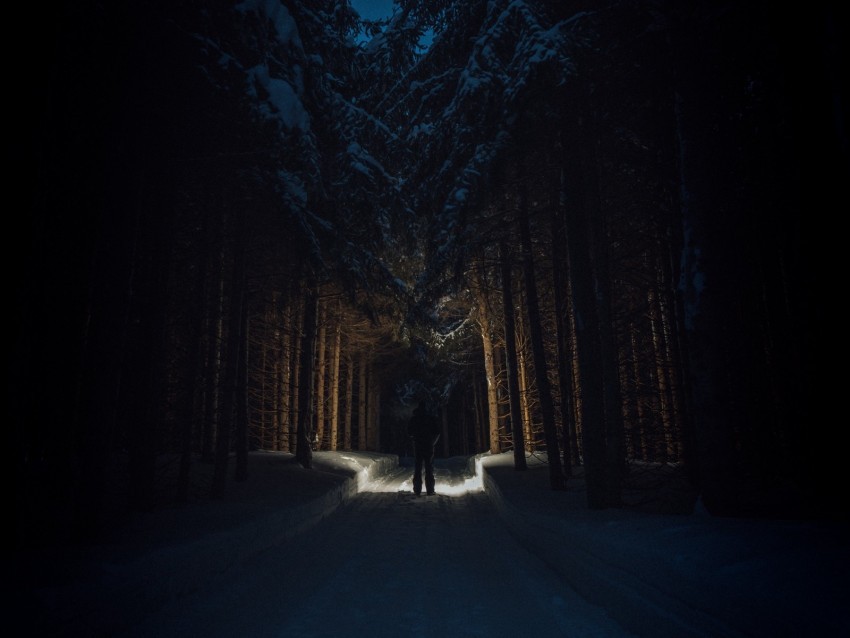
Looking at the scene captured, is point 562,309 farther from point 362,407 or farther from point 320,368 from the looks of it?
point 362,407

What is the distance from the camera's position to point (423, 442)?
12.7m

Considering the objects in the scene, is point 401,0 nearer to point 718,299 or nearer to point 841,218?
point 718,299

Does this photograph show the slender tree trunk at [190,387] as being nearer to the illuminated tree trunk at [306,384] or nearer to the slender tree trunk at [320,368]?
the illuminated tree trunk at [306,384]

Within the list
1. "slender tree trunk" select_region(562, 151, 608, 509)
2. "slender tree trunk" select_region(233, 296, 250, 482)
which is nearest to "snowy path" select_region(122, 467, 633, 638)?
"slender tree trunk" select_region(562, 151, 608, 509)

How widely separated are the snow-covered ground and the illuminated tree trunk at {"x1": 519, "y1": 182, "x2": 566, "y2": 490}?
283 centimetres

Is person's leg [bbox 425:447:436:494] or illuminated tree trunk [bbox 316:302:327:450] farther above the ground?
illuminated tree trunk [bbox 316:302:327:450]

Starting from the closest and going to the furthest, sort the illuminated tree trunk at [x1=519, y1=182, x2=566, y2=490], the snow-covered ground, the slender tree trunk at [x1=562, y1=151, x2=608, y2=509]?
the snow-covered ground → the slender tree trunk at [x1=562, y1=151, x2=608, y2=509] → the illuminated tree trunk at [x1=519, y1=182, x2=566, y2=490]

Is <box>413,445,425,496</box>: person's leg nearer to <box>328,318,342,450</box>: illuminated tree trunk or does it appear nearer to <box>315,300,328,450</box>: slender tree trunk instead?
<box>315,300,328,450</box>: slender tree trunk

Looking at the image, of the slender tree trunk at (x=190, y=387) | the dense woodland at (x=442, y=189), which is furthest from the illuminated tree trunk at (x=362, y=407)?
the slender tree trunk at (x=190, y=387)

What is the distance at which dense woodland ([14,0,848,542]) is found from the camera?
496cm

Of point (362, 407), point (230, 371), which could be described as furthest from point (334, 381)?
point (230, 371)

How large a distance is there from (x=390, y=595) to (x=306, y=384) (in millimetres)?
10815

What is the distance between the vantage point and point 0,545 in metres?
4.09

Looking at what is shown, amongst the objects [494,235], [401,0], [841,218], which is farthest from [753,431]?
[401,0]
